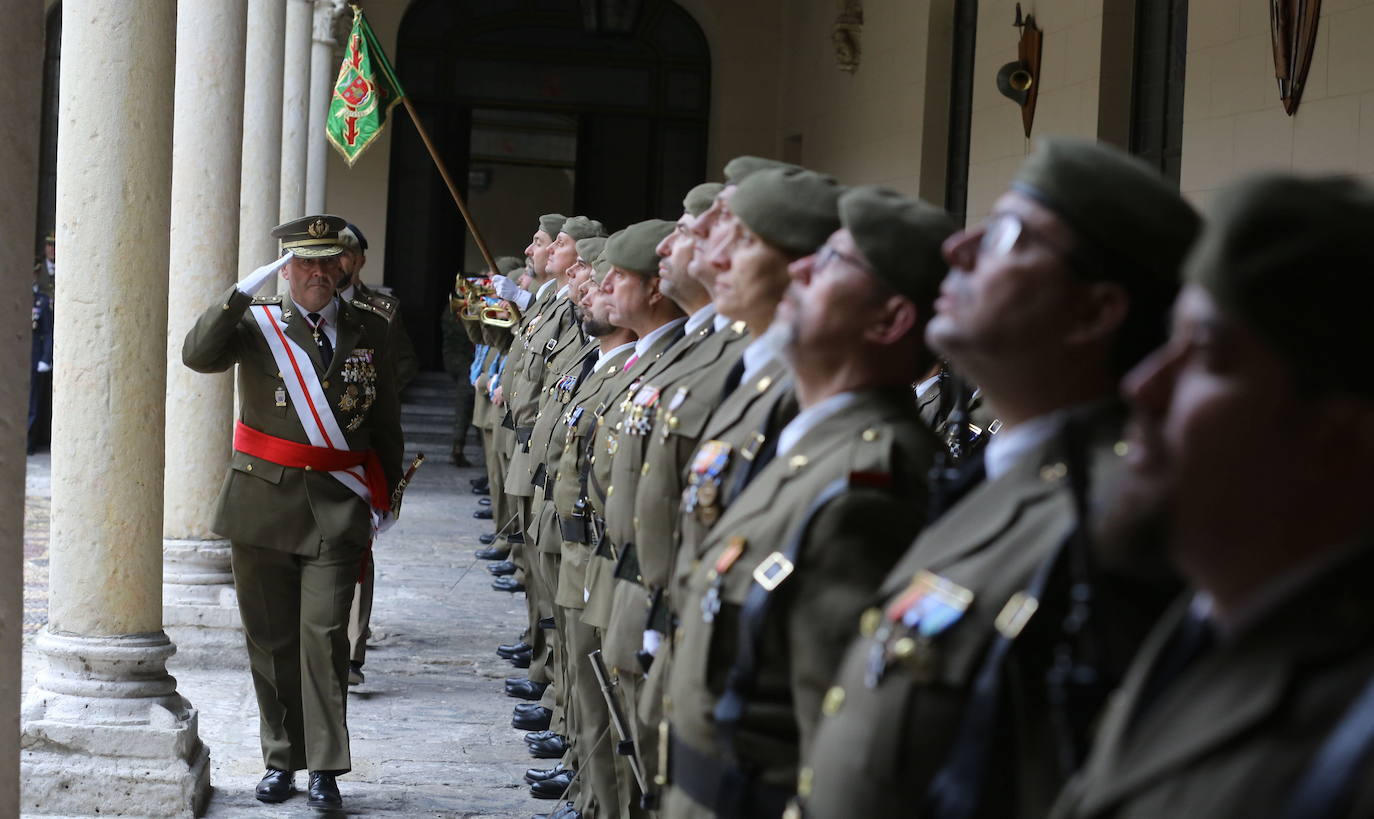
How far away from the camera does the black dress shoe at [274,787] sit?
16.8 feet

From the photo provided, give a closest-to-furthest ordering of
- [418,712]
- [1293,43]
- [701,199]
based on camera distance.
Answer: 1. [701,199]
2. [418,712]
3. [1293,43]

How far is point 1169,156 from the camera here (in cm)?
920

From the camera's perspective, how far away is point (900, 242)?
254 cm

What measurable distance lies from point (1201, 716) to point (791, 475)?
1184 millimetres

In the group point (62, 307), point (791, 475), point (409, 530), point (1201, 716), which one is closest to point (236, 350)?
point (62, 307)

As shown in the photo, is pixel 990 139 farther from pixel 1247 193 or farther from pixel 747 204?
pixel 1247 193

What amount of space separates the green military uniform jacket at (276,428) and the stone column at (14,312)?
1.51 m

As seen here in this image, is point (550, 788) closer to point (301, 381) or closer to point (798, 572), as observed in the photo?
point (301, 381)

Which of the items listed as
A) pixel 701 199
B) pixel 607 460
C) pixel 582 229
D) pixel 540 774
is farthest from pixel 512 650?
pixel 701 199

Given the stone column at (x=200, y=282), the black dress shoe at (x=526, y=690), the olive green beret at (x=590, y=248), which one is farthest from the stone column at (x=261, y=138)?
the black dress shoe at (x=526, y=690)

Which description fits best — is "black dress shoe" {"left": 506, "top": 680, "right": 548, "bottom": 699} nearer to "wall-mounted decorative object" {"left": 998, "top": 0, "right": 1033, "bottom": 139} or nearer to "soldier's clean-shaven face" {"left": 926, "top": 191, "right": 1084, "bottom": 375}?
"soldier's clean-shaven face" {"left": 926, "top": 191, "right": 1084, "bottom": 375}

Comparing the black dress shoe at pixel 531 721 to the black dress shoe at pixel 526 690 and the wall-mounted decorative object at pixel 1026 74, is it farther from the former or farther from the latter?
the wall-mounted decorative object at pixel 1026 74

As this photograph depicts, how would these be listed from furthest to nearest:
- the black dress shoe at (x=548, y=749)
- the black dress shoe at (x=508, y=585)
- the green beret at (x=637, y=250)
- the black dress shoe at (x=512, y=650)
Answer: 1. the black dress shoe at (x=508, y=585)
2. the black dress shoe at (x=512, y=650)
3. the black dress shoe at (x=548, y=749)
4. the green beret at (x=637, y=250)

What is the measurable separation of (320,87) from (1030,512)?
1250cm
